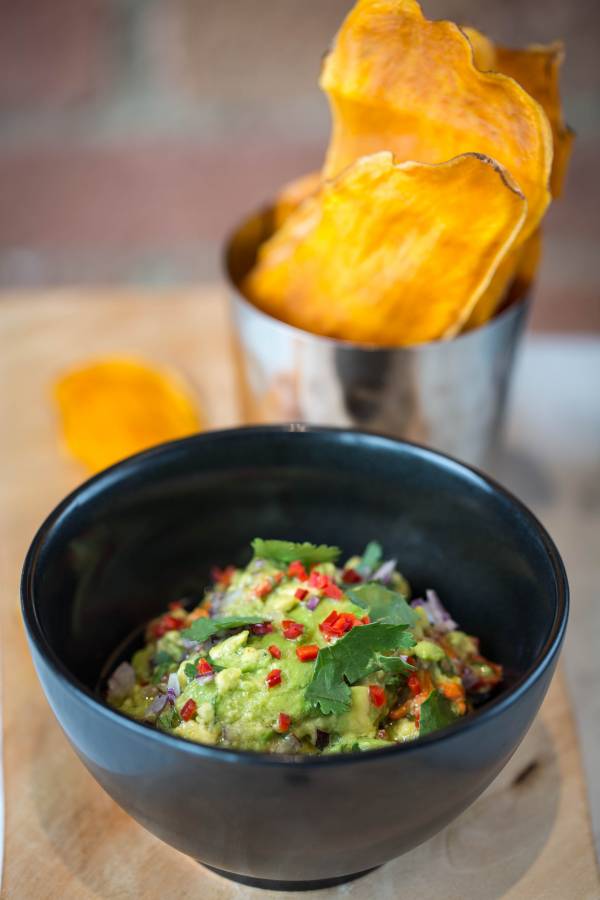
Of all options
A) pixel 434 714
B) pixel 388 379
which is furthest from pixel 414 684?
pixel 388 379

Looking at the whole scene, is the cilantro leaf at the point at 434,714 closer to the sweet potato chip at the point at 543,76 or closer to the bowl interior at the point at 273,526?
the bowl interior at the point at 273,526

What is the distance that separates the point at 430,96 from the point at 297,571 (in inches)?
17.8

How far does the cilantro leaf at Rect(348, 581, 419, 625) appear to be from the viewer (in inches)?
31.9

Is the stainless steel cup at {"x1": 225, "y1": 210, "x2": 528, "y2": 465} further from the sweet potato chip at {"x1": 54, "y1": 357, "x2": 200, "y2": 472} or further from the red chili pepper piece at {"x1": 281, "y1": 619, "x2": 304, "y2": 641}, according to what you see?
the red chili pepper piece at {"x1": 281, "y1": 619, "x2": 304, "y2": 641}

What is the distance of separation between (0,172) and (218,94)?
0.47 m

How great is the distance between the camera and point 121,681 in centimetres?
86

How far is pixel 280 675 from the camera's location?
75 centimetres

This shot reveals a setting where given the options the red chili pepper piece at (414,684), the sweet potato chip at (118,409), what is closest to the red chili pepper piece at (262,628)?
the red chili pepper piece at (414,684)

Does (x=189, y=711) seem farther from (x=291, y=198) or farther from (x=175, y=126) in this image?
(x=175, y=126)

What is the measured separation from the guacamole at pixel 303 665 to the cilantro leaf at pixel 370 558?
0.01m

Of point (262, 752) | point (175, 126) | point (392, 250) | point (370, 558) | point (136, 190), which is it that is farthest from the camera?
point (136, 190)

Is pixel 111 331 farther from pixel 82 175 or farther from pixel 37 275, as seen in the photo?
pixel 37 275

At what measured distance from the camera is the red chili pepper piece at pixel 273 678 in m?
0.74

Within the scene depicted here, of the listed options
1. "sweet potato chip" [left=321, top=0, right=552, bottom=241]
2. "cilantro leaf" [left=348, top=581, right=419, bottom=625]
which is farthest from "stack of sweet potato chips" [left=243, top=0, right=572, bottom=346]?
"cilantro leaf" [left=348, top=581, right=419, bottom=625]
